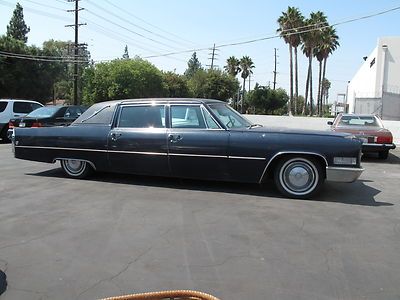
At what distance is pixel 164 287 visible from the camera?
365 centimetres

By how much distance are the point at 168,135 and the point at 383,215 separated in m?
3.37

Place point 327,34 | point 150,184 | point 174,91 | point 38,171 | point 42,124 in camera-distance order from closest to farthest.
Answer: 1. point 150,184
2. point 38,171
3. point 42,124
4. point 327,34
5. point 174,91

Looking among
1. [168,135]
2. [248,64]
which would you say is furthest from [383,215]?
[248,64]

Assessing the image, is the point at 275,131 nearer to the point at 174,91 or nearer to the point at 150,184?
the point at 150,184

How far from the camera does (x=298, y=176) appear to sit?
687 cm

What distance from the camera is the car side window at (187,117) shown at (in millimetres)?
7352

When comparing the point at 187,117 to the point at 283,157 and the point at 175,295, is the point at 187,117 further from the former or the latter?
the point at 175,295

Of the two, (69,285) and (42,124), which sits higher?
(42,124)

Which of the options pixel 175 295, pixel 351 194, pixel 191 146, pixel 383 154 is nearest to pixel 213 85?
pixel 383 154

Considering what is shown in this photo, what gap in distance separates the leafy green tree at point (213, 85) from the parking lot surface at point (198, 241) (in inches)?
2349

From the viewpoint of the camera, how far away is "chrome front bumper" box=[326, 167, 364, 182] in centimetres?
661

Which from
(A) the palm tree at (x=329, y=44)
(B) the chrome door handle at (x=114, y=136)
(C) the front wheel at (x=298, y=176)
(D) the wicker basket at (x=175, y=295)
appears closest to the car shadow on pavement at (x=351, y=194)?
(C) the front wheel at (x=298, y=176)

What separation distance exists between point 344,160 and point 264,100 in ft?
230

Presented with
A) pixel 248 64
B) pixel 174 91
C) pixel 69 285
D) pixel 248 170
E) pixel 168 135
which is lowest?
pixel 69 285
